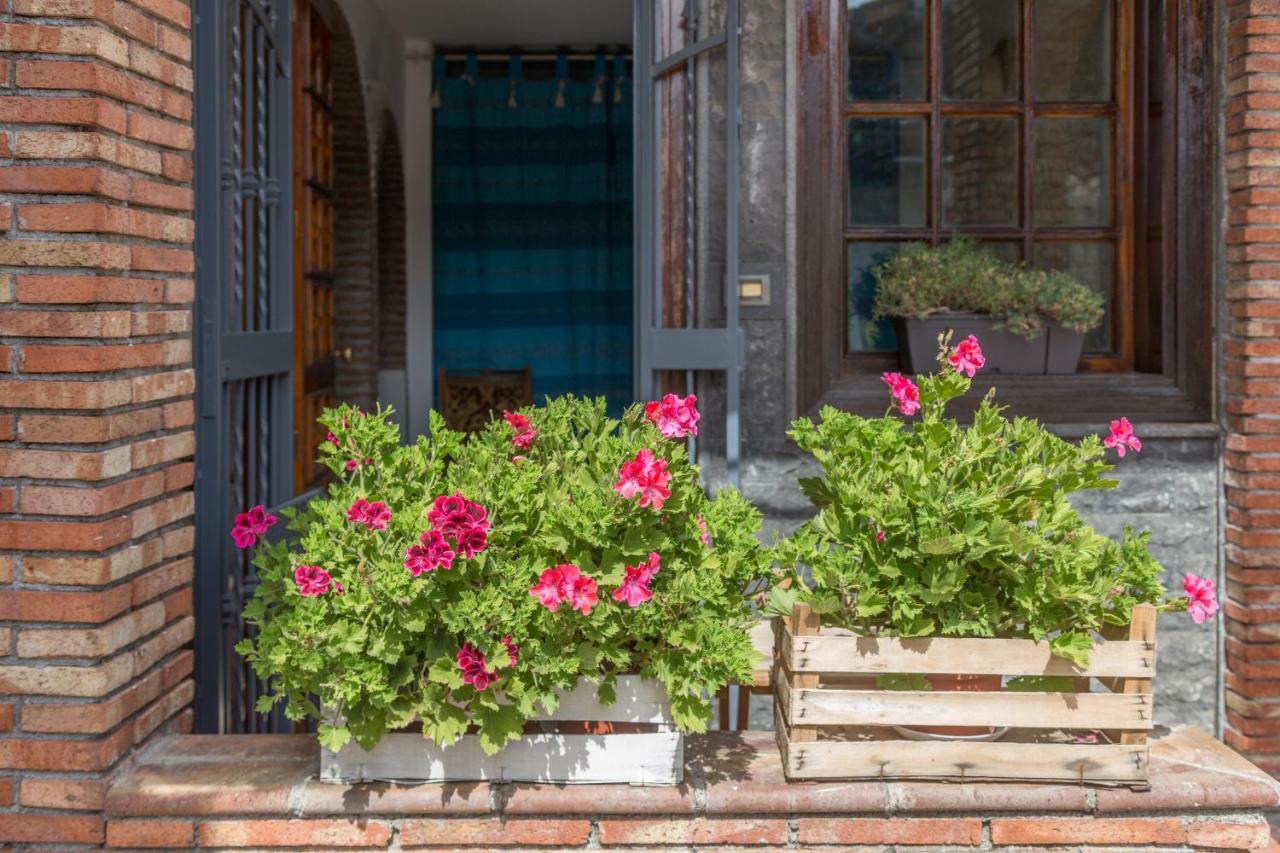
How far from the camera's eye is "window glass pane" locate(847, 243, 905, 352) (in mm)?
4035

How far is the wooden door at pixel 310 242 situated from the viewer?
4938 mm

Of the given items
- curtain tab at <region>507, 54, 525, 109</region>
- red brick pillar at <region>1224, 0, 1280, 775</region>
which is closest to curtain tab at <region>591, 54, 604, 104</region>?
curtain tab at <region>507, 54, 525, 109</region>

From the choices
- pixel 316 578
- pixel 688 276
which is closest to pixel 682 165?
pixel 688 276

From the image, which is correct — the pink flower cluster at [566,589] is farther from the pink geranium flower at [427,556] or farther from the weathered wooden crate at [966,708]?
the weathered wooden crate at [966,708]

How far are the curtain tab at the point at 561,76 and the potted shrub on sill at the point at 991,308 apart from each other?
4034 mm

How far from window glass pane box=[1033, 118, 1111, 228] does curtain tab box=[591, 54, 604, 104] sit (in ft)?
12.7

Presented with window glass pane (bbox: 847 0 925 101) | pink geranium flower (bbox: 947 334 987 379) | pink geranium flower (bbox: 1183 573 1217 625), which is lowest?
A: pink geranium flower (bbox: 1183 573 1217 625)

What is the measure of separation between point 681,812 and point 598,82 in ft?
18.9

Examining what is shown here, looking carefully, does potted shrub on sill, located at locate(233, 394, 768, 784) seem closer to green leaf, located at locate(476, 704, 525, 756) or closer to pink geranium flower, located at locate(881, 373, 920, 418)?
green leaf, located at locate(476, 704, 525, 756)

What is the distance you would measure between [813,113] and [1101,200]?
0.99 m

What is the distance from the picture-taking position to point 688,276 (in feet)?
11.8

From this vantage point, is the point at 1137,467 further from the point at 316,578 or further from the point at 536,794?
the point at 316,578

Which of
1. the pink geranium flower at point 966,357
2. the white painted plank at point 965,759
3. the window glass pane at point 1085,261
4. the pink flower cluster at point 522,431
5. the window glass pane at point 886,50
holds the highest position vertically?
the window glass pane at point 886,50

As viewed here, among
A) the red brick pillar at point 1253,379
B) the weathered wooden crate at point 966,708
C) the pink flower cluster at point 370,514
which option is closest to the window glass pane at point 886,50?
the red brick pillar at point 1253,379
